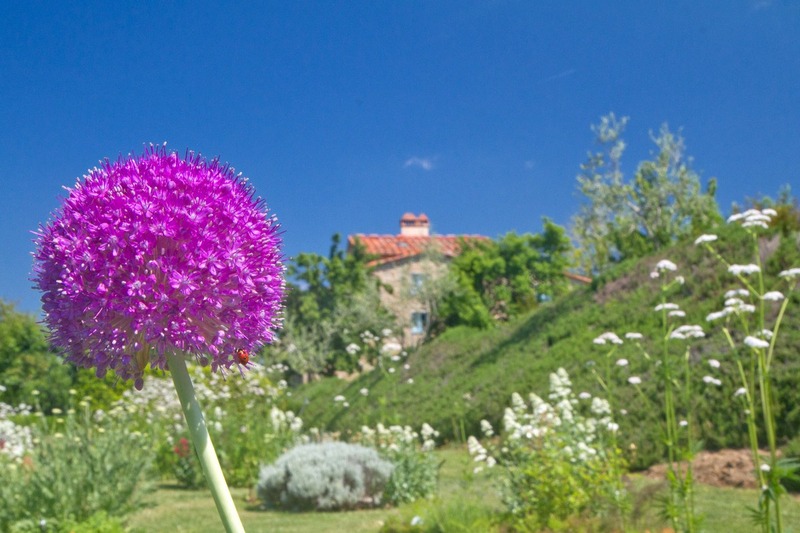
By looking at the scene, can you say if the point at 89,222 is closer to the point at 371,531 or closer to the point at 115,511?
the point at 115,511

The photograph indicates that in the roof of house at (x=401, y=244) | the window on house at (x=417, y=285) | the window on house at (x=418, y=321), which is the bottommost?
the window on house at (x=418, y=321)

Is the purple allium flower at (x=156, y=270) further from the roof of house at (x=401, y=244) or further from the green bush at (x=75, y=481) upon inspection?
the roof of house at (x=401, y=244)

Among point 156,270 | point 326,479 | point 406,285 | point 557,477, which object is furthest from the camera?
point 406,285

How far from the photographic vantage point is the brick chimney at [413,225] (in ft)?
134

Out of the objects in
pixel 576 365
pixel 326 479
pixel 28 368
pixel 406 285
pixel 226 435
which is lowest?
pixel 326 479

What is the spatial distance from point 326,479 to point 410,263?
2471 cm

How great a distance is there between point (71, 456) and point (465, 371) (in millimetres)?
12932

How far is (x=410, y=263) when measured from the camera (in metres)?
34.6

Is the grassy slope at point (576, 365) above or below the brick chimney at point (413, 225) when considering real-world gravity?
below

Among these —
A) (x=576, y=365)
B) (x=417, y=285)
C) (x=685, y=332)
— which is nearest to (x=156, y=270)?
(x=685, y=332)

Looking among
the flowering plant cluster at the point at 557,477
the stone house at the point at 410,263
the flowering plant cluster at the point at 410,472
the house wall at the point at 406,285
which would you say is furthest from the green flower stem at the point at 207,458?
the stone house at the point at 410,263

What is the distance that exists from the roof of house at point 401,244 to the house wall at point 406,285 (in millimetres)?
388

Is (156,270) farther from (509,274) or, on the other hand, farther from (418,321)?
(418,321)

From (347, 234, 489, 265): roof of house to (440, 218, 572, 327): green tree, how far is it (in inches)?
70.2
